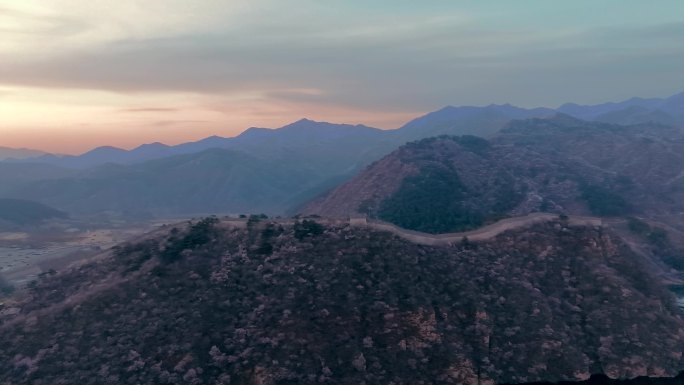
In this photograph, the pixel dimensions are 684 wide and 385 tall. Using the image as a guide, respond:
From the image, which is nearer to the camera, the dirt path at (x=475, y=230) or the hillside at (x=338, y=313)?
the hillside at (x=338, y=313)

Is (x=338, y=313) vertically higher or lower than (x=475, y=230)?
lower

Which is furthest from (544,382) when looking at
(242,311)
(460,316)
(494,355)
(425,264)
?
(242,311)

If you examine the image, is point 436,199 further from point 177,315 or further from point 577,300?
point 177,315

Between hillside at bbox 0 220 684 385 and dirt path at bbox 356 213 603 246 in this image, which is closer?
hillside at bbox 0 220 684 385

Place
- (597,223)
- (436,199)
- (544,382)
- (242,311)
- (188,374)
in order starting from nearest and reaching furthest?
(188,374) < (544,382) < (242,311) < (597,223) < (436,199)

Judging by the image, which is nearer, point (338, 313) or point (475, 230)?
point (338, 313)

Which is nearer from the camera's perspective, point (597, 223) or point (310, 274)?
point (310, 274)

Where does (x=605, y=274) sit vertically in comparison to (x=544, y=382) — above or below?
above

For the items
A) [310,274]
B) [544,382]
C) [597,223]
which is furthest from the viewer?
[597,223]
